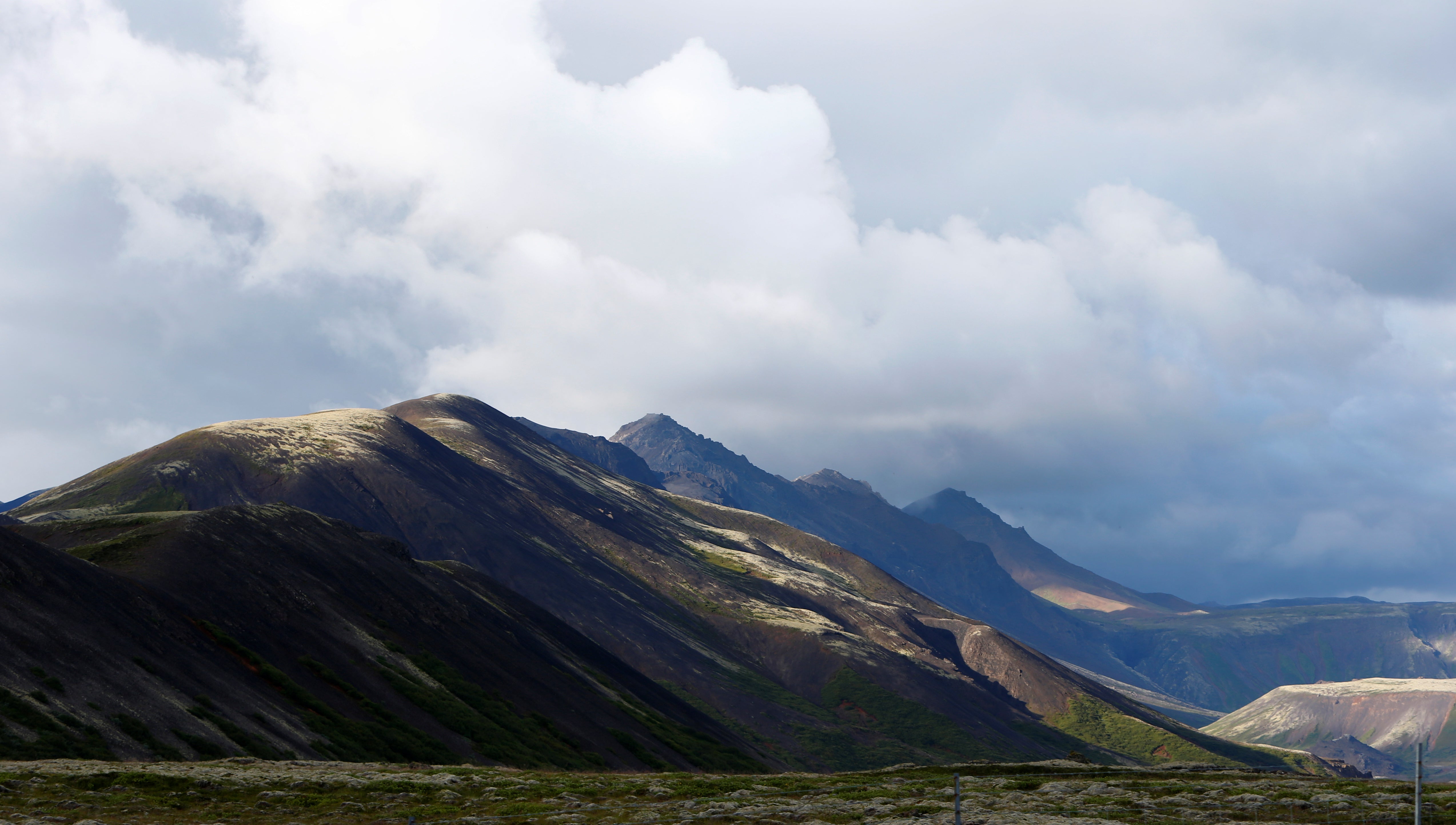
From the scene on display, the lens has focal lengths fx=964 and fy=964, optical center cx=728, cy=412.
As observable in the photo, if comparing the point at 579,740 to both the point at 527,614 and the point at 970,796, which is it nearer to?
the point at 527,614

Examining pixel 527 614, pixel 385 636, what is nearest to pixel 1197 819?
pixel 385 636

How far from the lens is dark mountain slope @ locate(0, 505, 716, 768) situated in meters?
66.6

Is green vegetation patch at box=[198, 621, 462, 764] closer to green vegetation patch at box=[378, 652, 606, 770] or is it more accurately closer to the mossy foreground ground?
green vegetation patch at box=[378, 652, 606, 770]

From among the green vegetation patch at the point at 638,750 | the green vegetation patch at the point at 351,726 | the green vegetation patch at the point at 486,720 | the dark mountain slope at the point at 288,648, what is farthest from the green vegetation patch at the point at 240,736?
the green vegetation patch at the point at 638,750

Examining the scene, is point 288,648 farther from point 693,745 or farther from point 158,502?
point 158,502

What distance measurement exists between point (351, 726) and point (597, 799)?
42.1 metres

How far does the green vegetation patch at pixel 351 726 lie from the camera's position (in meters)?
79.2

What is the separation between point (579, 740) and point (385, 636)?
86.1ft

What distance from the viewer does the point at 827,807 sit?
48.3 metres

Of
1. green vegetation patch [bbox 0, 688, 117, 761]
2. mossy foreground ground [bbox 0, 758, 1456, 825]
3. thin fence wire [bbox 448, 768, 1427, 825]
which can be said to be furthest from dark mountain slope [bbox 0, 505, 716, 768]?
thin fence wire [bbox 448, 768, 1427, 825]

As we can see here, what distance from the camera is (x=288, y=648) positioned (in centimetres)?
9512

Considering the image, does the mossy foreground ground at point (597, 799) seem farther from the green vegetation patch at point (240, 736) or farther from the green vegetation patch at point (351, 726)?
the green vegetation patch at point (351, 726)

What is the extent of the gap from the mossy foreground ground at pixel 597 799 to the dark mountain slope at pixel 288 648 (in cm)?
1607

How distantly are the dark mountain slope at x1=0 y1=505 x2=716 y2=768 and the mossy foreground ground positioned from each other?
16.1 metres
